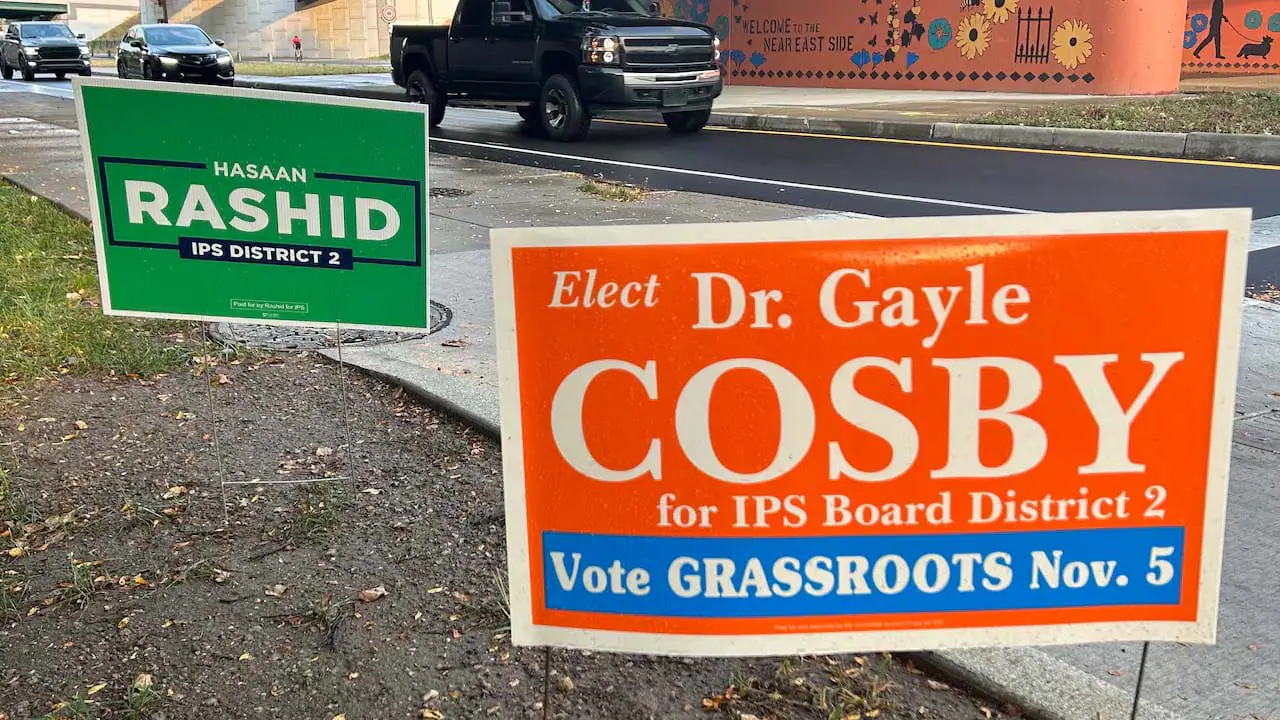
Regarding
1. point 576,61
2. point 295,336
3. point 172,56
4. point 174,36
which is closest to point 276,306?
point 295,336

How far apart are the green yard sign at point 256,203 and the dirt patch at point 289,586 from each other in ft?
1.93

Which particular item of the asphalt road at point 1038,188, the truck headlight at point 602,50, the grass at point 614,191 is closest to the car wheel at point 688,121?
the asphalt road at point 1038,188

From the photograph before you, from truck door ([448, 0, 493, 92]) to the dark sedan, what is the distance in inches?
443

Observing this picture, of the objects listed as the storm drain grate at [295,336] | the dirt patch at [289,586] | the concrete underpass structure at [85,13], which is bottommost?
the dirt patch at [289,586]

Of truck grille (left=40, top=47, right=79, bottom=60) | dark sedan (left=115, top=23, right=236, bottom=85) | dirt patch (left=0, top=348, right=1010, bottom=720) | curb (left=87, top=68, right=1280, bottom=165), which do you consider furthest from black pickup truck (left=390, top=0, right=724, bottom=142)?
truck grille (left=40, top=47, right=79, bottom=60)

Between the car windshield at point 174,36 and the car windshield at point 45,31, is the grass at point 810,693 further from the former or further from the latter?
the car windshield at point 45,31

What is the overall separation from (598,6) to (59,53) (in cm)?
2599

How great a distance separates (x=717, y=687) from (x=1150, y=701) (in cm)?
95

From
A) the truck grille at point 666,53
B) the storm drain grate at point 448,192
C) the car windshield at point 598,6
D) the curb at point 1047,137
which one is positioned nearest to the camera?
the storm drain grate at point 448,192

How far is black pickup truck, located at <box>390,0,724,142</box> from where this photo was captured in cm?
1402

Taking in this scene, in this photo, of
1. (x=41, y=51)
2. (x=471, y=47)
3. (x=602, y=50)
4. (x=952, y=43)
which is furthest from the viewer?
(x=41, y=51)

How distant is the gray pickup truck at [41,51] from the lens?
110ft

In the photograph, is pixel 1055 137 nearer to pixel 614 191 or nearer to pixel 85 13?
pixel 614 191

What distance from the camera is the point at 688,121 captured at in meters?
15.8
